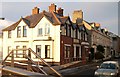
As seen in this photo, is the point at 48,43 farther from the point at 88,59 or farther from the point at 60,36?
the point at 88,59

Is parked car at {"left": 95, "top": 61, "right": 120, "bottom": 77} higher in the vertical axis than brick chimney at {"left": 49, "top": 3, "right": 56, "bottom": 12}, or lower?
lower

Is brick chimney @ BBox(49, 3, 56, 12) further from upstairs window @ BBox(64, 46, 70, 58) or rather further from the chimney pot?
upstairs window @ BBox(64, 46, 70, 58)

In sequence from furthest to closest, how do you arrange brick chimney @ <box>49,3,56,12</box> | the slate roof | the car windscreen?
1. brick chimney @ <box>49,3,56,12</box>
2. the slate roof
3. the car windscreen

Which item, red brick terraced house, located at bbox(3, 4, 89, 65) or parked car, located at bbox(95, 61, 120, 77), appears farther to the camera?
red brick terraced house, located at bbox(3, 4, 89, 65)

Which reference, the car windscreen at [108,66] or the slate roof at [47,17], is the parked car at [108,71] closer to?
the car windscreen at [108,66]

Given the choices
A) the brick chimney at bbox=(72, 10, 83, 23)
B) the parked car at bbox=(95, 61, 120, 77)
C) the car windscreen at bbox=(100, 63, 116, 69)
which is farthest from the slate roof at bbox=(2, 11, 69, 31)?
the parked car at bbox=(95, 61, 120, 77)

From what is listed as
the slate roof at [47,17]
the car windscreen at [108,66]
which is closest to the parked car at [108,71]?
the car windscreen at [108,66]

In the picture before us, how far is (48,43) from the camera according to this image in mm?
36656

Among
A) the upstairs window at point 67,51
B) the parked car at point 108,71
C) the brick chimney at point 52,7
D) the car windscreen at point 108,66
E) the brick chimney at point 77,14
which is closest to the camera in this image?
the parked car at point 108,71

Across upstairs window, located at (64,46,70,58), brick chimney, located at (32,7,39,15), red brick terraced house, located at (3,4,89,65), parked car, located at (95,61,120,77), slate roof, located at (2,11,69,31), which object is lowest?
parked car, located at (95,61,120,77)

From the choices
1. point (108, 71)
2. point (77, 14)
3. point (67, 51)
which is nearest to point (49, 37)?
point (67, 51)

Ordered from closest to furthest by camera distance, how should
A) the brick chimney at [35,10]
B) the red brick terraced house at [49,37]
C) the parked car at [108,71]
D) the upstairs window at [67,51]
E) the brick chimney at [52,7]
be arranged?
the parked car at [108,71], the red brick terraced house at [49,37], the upstairs window at [67,51], the brick chimney at [52,7], the brick chimney at [35,10]

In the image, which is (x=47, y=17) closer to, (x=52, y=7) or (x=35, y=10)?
(x=52, y=7)

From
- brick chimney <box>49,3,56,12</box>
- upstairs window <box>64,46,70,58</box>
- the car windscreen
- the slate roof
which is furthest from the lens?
brick chimney <box>49,3,56,12</box>
